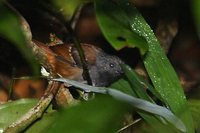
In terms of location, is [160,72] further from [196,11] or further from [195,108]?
[196,11]

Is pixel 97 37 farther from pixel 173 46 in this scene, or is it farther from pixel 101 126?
pixel 101 126

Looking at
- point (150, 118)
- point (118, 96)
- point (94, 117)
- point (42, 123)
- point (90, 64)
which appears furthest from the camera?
point (90, 64)

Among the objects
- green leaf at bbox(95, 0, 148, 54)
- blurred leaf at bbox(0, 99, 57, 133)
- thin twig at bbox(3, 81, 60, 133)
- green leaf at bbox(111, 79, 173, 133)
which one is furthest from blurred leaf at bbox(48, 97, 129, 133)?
blurred leaf at bbox(0, 99, 57, 133)

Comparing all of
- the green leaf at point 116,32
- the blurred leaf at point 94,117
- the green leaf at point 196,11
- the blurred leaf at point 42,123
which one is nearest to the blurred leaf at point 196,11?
the green leaf at point 196,11

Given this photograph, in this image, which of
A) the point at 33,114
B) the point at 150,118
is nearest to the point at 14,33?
the point at 150,118

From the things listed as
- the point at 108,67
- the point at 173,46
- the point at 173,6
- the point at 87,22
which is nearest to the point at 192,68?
the point at 173,46

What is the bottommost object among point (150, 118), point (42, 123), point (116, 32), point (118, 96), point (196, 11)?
point (42, 123)

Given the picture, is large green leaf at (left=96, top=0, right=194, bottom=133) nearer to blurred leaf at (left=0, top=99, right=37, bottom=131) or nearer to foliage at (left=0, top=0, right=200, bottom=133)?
foliage at (left=0, top=0, right=200, bottom=133)
